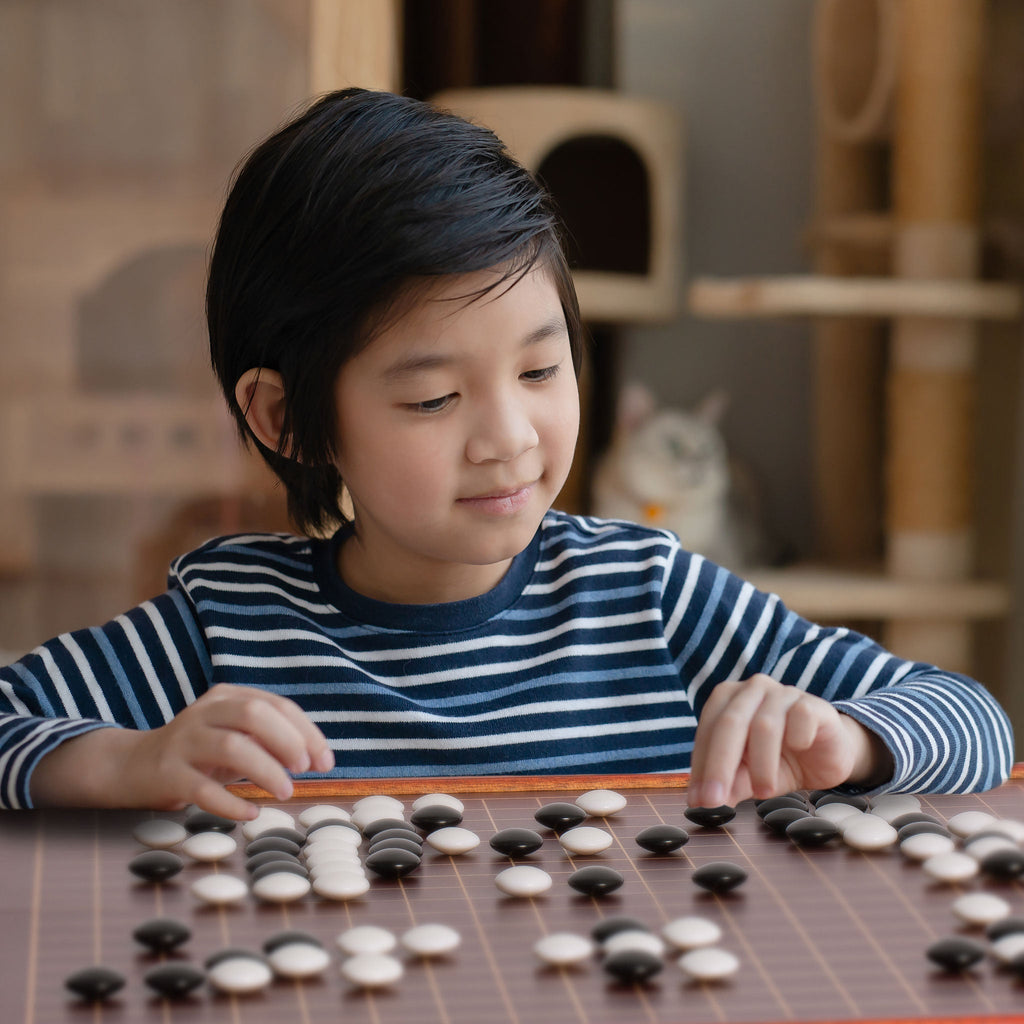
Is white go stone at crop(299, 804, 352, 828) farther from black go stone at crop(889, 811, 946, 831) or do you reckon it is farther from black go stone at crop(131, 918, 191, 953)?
black go stone at crop(889, 811, 946, 831)

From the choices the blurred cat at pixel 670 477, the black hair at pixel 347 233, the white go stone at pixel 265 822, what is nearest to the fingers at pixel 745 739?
the white go stone at pixel 265 822

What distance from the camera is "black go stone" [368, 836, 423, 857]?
24.8 inches

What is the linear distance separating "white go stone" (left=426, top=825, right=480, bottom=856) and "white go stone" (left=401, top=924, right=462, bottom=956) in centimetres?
10

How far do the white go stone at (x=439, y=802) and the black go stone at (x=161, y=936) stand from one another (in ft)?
0.63

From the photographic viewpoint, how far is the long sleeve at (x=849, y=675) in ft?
2.56

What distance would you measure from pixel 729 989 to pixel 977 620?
1991 mm

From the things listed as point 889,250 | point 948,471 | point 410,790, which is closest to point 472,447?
point 410,790

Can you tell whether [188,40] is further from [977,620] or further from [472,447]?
[977,620]

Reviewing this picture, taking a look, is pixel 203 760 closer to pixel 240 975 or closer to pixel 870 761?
pixel 240 975

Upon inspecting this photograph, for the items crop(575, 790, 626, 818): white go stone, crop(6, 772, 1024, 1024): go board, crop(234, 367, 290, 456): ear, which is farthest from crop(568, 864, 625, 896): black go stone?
crop(234, 367, 290, 456): ear

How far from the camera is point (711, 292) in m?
2.10

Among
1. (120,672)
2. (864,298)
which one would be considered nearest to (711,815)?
(120,672)

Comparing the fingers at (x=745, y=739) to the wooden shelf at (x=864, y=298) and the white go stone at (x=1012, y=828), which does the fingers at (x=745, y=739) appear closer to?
the white go stone at (x=1012, y=828)

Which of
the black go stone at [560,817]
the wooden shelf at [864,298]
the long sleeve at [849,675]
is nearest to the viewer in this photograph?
the black go stone at [560,817]
